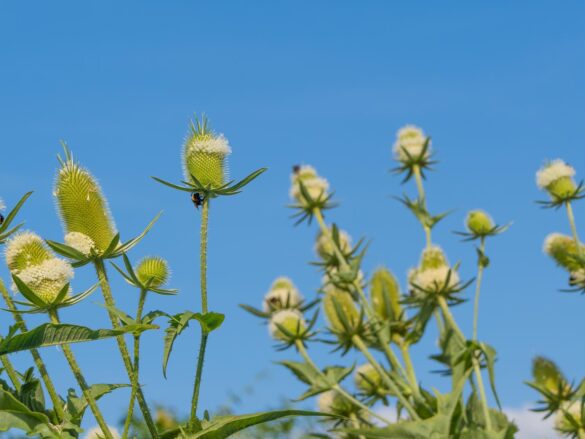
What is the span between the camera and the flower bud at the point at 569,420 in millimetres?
6383

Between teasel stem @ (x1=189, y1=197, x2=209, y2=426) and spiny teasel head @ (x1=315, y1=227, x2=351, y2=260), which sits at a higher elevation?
spiny teasel head @ (x1=315, y1=227, x2=351, y2=260)

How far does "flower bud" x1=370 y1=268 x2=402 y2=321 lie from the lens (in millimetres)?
6809

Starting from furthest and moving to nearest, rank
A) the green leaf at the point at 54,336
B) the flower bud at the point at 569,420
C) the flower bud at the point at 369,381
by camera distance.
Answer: the flower bud at the point at 369,381 → the flower bud at the point at 569,420 → the green leaf at the point at 54,336

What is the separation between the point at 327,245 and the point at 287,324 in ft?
3.00

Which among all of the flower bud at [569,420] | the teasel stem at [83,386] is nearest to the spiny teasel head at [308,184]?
the flower bud at [569,420]

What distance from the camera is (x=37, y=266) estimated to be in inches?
128

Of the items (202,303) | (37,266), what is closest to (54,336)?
(202,303)

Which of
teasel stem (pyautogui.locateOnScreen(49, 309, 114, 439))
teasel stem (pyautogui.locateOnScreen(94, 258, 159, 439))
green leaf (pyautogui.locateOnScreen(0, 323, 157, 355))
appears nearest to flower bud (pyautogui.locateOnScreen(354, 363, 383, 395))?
teasel stem (pyautogui.locateOnScreen(94, 258, 159, 439))

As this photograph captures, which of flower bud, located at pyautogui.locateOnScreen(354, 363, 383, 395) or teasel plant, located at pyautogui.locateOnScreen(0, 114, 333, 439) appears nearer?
teasel plant, located at pyautogui.locateOnScreen(0, 114, 333, 439)

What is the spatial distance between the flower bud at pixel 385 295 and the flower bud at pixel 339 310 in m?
0.18

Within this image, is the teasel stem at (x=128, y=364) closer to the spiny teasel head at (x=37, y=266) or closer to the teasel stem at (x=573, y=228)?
the spiny teasel head at (x=37, y=266)

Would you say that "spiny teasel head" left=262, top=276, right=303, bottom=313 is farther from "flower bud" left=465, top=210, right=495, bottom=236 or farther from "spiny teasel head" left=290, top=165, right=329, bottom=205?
"flower bud" left=465, top=210, right=495, bottom=236

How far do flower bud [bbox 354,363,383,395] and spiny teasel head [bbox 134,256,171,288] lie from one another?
3.75 metres

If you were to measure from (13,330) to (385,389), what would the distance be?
4848 mm
